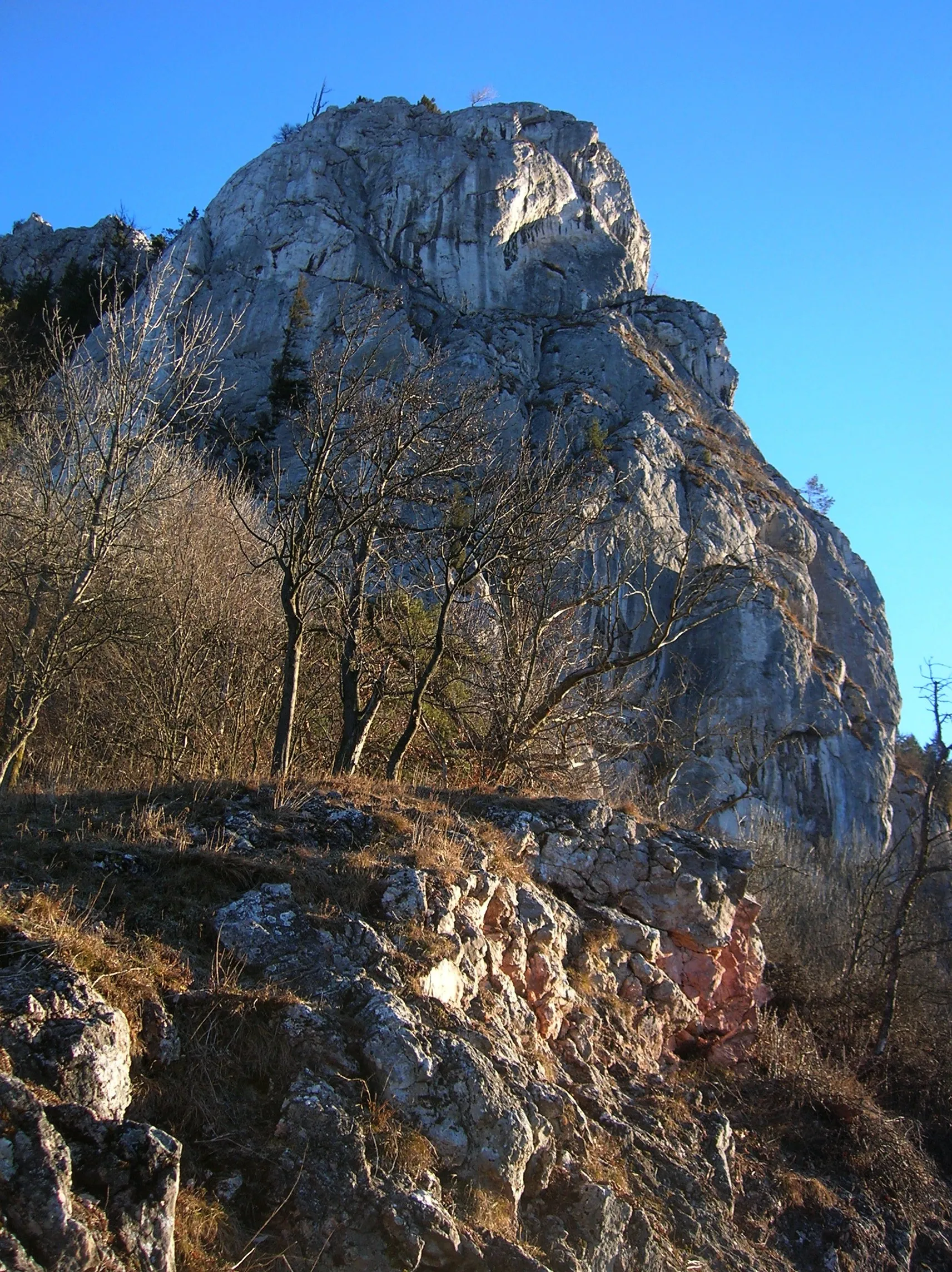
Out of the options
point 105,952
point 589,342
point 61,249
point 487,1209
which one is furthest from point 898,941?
point 61,249

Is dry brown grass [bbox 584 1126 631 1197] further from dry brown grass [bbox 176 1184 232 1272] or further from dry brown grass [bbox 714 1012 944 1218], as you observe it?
dry brown grass [bbox 176 1184 232 1272]

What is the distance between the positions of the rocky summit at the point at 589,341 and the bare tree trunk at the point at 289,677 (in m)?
21.6

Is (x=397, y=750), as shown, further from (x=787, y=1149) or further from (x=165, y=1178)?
(x=165, y=1178)

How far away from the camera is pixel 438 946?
17.6 ft

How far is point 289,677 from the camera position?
894 centimetres

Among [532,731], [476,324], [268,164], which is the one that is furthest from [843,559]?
[532,731]

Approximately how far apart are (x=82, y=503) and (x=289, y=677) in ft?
17.1

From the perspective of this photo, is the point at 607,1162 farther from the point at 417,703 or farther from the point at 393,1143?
the point at 417,703

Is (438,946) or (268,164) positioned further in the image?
(268,164)

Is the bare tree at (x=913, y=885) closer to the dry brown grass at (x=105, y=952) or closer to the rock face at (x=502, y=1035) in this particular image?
the rock face at (x=502, y=1035)

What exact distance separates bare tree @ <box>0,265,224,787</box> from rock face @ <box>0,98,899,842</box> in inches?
726

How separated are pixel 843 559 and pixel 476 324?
64.3 feet

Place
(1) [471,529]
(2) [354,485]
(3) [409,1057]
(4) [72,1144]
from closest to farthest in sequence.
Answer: (4) [72,1144] < (3) [409,1057] < (1) [471,529] < (2) [354,485]

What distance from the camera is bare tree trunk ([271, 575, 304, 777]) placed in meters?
8.54
